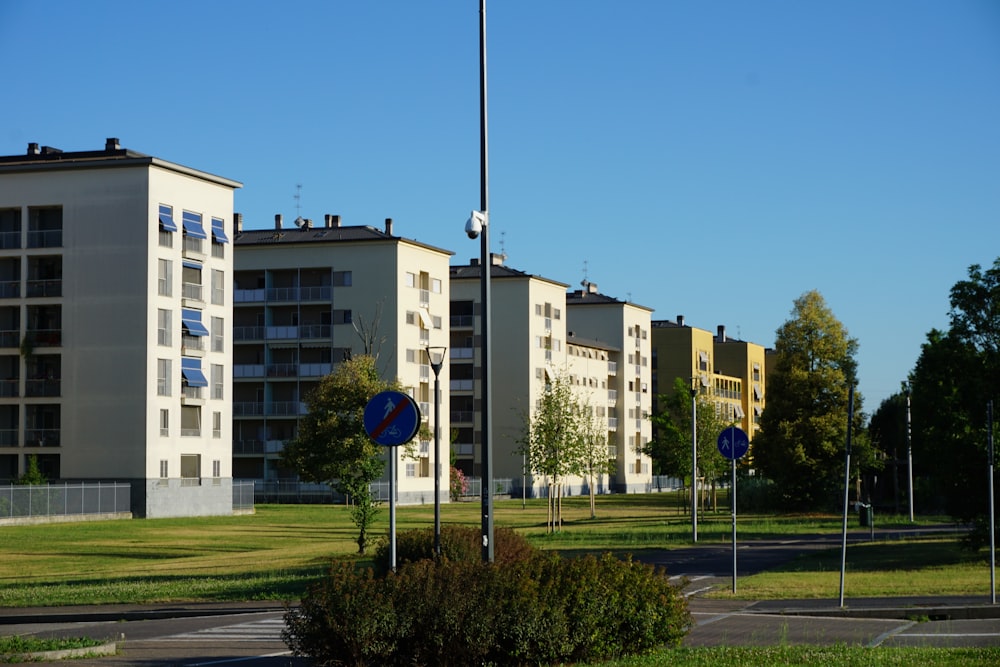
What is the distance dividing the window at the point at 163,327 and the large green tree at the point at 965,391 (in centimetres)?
4690

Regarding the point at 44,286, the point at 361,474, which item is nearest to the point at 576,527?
the point at 361,474

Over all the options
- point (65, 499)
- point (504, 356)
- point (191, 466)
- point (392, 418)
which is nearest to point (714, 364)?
point (504, 356)

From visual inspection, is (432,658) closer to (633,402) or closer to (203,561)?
(203,561)

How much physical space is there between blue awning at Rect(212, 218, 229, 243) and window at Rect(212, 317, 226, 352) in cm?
462

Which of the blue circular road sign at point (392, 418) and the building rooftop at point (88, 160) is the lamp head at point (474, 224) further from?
the building rooftop at point (88, 160)

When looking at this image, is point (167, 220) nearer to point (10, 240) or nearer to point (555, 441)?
point (10, 240)

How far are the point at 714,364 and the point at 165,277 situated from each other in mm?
106506

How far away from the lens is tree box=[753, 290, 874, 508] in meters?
68.8

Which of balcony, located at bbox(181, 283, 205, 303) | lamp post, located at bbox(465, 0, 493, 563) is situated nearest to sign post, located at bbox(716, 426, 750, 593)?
lamp post, located at bbox(465, 0, 493, 563)

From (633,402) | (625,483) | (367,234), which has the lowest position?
(625,483)

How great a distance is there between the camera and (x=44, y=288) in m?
71.2

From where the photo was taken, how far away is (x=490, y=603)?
12.7m

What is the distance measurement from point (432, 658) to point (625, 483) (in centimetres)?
11678

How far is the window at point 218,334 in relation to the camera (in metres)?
76.2
